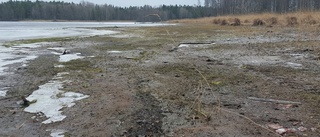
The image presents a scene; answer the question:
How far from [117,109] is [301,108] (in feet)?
9.16

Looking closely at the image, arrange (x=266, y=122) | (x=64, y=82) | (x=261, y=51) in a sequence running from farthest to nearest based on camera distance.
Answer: (x=261, y=51) < (x=64, y=82) < (x=266, y=122)

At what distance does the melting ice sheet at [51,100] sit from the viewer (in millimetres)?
4719

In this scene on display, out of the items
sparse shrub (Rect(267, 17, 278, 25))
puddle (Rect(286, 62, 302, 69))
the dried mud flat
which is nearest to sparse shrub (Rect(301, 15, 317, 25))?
sparse shrub (Rect(267, 17, 278, 25))

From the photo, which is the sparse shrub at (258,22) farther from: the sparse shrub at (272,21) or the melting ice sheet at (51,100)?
the melting ice sheet at (51,100)

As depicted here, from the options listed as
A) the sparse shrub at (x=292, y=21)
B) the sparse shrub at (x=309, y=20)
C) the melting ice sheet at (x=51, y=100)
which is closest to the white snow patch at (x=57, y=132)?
the melting ice sheet at (x=51, y=100)

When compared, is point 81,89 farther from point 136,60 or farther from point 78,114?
point 136,60

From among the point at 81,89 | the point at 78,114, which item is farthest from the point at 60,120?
the point at 81,89

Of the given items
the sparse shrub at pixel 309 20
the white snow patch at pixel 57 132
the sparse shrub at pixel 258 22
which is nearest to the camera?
the white snow patch at pixel 57 132

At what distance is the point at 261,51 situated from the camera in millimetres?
11266

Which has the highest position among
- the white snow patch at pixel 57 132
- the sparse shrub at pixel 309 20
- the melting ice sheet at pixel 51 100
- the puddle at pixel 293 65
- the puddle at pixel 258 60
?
the sparse shrub at pixel 309 20

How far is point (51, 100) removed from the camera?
546 cm

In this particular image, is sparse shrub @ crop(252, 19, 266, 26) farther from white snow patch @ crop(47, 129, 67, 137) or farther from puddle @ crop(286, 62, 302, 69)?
white snow patch @ crop(47, 129, 67, 137)

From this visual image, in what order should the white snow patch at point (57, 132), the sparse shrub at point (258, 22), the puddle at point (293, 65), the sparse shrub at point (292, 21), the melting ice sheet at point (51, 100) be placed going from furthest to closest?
the sparse shrub at point (258, 22) < the sparse shrub at point (292, 21) < the puddle at point (293, 65) < the melting ice sheet at point (51, 100) < the white snow patch at point (57, 132)

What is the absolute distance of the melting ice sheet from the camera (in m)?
4.72
